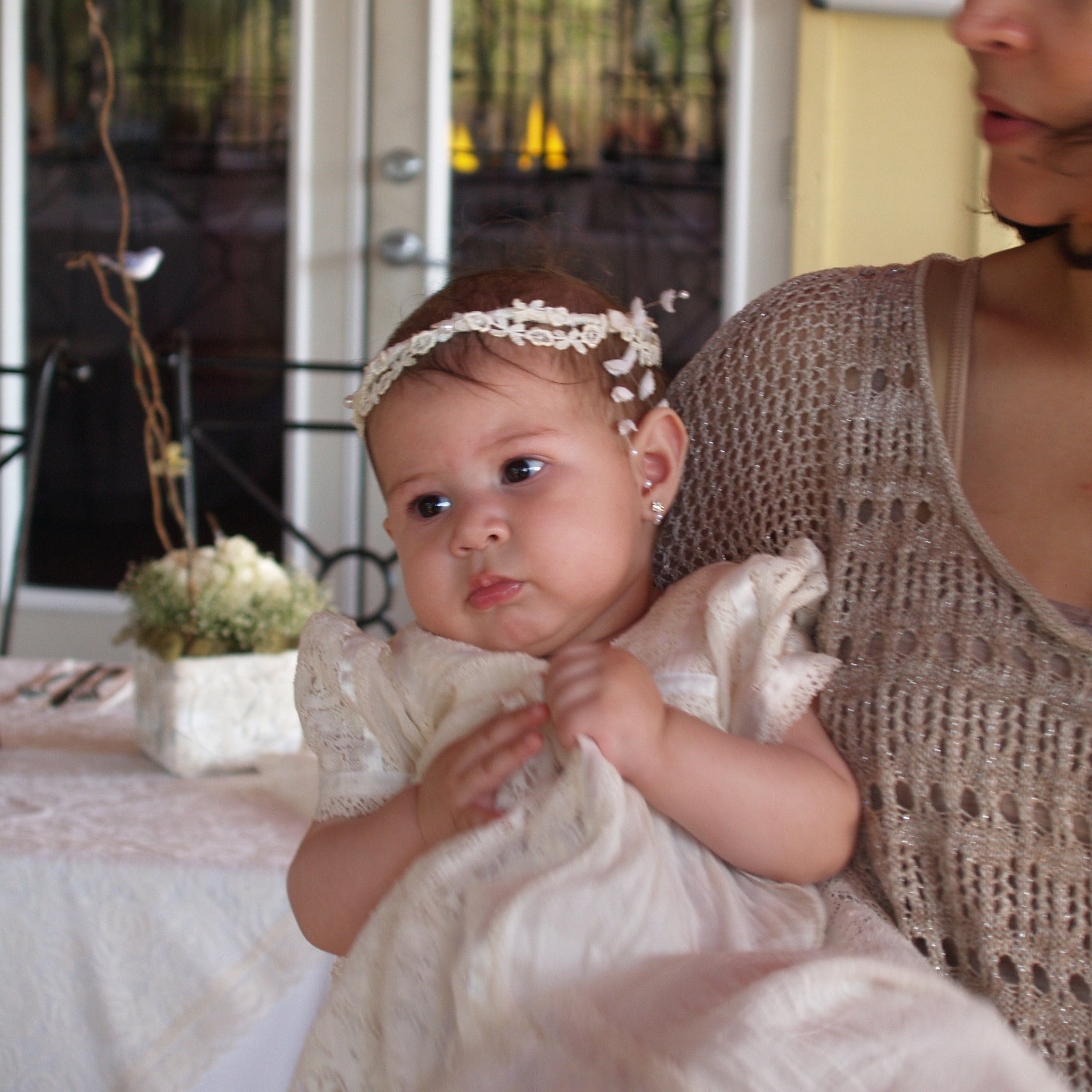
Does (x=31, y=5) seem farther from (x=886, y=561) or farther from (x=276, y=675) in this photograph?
(x=886, y=561)

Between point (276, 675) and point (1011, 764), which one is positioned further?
point (276, 675)

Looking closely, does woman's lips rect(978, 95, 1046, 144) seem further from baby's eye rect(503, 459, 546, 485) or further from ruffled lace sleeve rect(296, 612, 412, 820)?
ruffled lace sleeve rect(296, 612, 412, 820)

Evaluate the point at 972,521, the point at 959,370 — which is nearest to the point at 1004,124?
the point at 959,370

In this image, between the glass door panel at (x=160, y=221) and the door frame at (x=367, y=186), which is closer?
the door frame at (x=367, y=186)

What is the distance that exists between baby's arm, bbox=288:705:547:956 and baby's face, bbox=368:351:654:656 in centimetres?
10

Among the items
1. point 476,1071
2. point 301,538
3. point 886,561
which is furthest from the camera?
point 301,538

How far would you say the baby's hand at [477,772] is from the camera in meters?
0.75

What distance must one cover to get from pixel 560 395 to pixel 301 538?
169 centimetres

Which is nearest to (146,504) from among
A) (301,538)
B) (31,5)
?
(301,538)

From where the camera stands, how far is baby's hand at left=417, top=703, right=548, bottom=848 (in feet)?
2.46

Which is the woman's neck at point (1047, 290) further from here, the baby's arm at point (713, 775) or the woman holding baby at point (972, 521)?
the baby's arm at point (713, 775)

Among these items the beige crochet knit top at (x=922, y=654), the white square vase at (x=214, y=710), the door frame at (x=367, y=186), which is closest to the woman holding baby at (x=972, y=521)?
the beige crochet knit top at (x=922, y=654)

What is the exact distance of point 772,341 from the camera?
2.91 ft

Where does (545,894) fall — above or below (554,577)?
below
